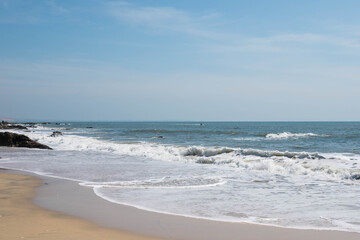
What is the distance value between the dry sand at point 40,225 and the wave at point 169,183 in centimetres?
285

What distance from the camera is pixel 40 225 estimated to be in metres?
5.61

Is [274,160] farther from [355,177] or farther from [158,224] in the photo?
[158,224]

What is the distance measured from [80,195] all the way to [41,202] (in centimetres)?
111

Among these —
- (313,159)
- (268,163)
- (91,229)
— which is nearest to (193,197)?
(91,229)

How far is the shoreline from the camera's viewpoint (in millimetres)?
5387

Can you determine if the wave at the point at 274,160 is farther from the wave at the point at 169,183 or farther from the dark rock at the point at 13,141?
the dark rock at the point at 13,141

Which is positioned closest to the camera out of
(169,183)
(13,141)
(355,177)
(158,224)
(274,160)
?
(158,224)

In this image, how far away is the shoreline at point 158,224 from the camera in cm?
539

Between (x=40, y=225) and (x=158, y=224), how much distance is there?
1.90 meters

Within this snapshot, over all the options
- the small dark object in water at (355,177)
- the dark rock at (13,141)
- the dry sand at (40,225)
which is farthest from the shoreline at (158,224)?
the dark rock at (13,141)

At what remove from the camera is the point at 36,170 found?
13.5 metres

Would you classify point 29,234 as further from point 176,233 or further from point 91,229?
point 176,233

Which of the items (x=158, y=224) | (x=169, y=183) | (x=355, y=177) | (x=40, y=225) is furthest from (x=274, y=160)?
(x=40, y=225)

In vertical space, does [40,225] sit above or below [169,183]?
above
